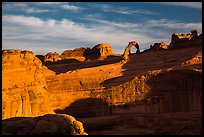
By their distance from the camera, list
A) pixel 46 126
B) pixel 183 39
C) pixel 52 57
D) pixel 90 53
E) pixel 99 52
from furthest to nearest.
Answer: pixel 52 57 < pixel 90 53 < pixel 99 52 < pixel 183 39 < pixel 46 126

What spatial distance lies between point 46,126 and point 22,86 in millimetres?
10218

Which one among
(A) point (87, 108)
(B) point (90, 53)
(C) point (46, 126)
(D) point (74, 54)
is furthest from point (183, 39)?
(C) point (46, 126)

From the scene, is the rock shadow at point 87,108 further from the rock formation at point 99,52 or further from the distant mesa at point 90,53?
the rock formation at point 99,52

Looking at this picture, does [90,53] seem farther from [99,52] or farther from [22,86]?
[22,86]

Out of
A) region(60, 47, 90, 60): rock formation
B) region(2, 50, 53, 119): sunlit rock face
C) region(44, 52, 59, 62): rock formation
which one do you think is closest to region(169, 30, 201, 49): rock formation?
region(2, 50, 53, 119): sunlit rock face

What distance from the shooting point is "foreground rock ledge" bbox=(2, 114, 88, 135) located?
1460cm

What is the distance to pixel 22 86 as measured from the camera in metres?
24.5

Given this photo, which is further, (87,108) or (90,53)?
(90,53)

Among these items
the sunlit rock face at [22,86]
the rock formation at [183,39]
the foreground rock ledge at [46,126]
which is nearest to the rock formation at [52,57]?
the rock formation at [183,39]

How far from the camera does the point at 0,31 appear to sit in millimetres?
16469

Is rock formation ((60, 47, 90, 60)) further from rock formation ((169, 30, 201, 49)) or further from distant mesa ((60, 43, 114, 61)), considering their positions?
rock formation ((169, 30, 201, 49))

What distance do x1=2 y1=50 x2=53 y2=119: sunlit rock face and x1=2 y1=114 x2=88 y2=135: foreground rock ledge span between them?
740 cm

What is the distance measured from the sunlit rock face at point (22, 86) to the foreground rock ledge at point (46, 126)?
24.3ft

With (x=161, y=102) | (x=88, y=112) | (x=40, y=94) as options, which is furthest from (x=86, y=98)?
(x=161, y=102)
